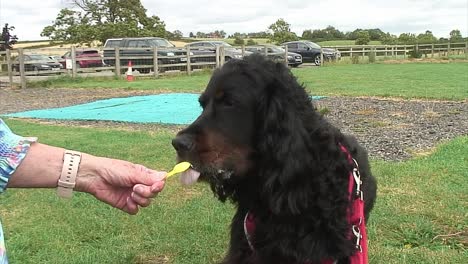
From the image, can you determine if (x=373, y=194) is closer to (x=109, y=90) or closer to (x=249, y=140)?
(x=249, y=140)

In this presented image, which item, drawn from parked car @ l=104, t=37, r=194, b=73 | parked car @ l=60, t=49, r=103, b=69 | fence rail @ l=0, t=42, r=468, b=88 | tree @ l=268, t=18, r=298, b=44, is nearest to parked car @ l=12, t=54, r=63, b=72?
fence rail @ l=0, t=42, r=468, b=88

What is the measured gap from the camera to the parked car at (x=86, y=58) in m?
24.3

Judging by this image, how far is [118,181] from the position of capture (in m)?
2.29

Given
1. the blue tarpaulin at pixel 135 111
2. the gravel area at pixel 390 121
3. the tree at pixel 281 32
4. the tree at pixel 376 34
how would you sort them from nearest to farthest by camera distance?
1. the gravel area at pixel 390 121
2. the blue tarpaulin at pixel 135 111
3. the tree at pixel 281 32
4. the tree at pixel 376 34

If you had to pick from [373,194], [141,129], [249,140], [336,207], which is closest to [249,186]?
[249,140]

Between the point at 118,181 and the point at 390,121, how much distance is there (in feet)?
26.9

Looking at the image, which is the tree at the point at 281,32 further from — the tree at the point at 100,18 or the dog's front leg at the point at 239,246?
the dog's front leg at the point at 239,246

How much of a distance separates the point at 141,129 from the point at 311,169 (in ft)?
24.2

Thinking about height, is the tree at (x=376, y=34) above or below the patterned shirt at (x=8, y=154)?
above

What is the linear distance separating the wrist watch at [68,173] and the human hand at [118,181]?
0.03 meters

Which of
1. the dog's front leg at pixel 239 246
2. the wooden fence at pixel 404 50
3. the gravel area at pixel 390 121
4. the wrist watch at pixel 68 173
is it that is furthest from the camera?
the wooden fence at pixel 404 50

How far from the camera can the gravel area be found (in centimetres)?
754

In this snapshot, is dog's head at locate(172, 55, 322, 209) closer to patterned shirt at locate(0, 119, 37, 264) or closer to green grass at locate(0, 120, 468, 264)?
patterned shirt at locate(0, 119, 37, 264)

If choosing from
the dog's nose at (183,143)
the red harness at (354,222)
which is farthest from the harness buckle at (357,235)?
the dog's nose at (183,143)
